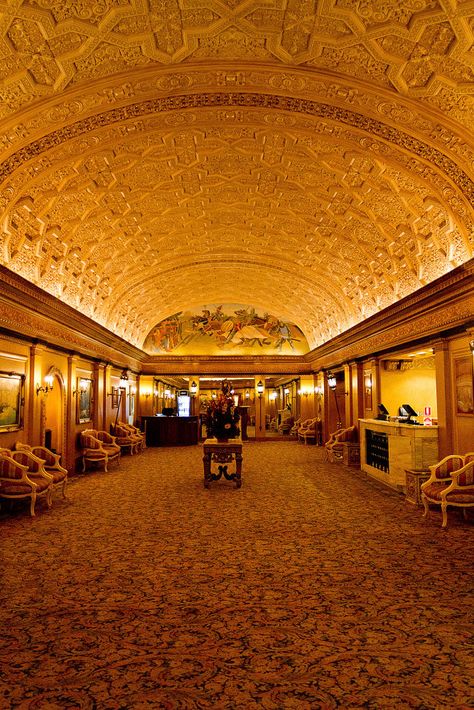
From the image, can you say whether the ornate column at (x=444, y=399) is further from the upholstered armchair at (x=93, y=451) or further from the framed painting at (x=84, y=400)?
the framed painting at (x=84, y=400)

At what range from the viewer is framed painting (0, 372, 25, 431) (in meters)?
8.38

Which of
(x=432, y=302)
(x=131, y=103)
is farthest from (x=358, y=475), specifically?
(x=131, y=103)

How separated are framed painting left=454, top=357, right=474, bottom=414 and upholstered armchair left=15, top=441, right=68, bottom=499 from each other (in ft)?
23.8

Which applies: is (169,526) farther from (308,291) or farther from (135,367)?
(135,367)

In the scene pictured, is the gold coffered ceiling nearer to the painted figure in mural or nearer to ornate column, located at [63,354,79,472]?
ornate column, located at [63,354,79,472]

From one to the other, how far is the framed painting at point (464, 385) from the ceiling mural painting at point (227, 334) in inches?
519

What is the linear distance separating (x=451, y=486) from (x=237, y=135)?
617 centimetres

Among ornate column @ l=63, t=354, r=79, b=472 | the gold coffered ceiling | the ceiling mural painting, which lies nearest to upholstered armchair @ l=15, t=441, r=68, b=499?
ornate column @ l=63, t=354, r=79, b=472

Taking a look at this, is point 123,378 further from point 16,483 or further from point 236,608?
point 236,608

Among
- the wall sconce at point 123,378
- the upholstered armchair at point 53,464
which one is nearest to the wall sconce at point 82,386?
the upholstered armchair at point 53,464

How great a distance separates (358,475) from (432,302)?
4.71 meters

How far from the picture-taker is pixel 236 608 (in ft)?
12.8

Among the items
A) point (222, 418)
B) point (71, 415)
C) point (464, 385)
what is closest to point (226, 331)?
point (71, 415)

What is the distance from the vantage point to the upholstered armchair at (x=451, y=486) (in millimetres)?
6617
